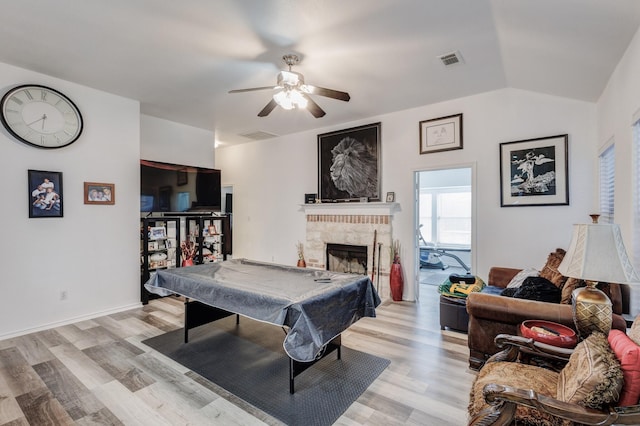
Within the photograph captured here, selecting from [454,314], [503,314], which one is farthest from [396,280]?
[503,314]

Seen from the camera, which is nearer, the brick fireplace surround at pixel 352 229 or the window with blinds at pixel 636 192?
the window with blinds at pixel 636 192

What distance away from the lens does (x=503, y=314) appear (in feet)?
8.20

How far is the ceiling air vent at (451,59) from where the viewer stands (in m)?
3.02

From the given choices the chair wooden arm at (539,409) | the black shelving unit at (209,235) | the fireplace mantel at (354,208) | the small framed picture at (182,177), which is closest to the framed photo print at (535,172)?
the fireplace mantel at (354,208)

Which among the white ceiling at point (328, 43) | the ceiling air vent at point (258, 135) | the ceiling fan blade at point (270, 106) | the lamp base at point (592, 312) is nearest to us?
the lamp base at point (592, 312)

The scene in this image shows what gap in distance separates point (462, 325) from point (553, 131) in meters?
2.52

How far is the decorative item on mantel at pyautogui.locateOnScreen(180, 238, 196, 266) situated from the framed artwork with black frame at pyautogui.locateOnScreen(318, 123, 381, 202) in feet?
7.86

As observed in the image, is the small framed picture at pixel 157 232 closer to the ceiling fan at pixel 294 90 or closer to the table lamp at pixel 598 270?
the ceiling fan at pixel 294 90

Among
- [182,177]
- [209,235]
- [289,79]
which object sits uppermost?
[289,79]

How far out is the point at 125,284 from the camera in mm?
4312

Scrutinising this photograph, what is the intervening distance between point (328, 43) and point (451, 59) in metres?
1.30

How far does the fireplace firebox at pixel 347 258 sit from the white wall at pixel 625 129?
10.5 feet

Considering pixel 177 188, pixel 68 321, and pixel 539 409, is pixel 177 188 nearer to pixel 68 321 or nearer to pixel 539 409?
pixel 68 321

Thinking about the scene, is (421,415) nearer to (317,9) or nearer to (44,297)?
(317,9)
